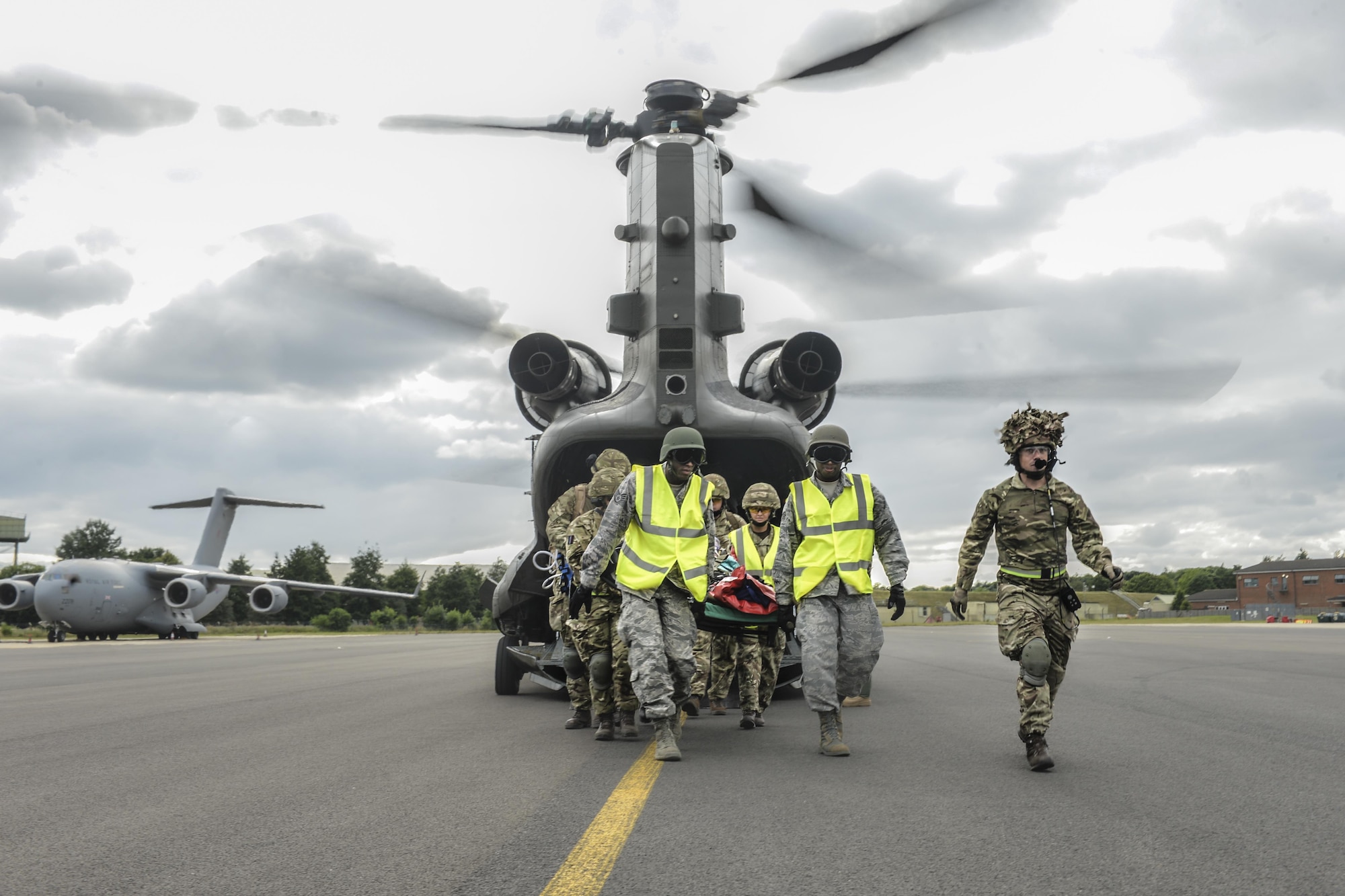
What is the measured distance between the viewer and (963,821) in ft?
13.3

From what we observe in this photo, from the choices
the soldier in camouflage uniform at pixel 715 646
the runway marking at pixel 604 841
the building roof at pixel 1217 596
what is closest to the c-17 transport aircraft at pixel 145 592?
the soldier in camouflage uniform at pixel 715 646

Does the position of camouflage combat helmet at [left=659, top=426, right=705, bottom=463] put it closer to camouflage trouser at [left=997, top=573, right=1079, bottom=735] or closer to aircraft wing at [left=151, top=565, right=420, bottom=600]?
camouflage trouser at [left=997, top=573, right=1079, bottom=735]

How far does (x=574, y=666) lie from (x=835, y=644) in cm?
214

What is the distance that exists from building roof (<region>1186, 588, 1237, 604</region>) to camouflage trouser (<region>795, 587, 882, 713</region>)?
116492 millimetres

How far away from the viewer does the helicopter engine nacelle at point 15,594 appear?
114 ft

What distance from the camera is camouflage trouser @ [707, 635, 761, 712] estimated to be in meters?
7.49

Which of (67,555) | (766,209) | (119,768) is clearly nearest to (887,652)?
(766,209)

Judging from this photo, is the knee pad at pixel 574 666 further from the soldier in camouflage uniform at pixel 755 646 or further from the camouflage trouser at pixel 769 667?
the camouflage trouser at pixel 769 667

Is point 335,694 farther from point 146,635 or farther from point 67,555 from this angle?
point 67,555

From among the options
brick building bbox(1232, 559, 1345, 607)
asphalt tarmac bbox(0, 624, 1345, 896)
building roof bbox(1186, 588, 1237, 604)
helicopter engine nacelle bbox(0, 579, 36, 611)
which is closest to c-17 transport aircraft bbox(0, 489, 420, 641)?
helicopter engine nacelle bbox(0, 579, 36, 611)

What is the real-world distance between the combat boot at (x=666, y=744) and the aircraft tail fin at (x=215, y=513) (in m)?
38.7

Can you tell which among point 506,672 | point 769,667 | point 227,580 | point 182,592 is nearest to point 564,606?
point 769,667

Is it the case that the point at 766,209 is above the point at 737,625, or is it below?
above

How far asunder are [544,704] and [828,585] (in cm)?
410
